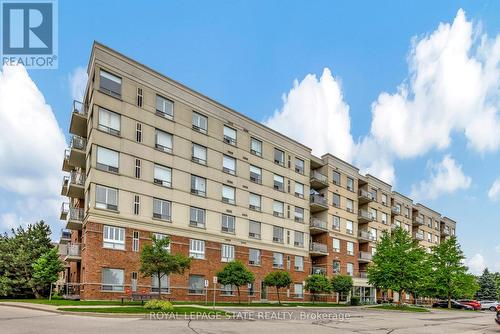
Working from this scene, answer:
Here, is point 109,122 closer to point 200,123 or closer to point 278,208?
point 200,123

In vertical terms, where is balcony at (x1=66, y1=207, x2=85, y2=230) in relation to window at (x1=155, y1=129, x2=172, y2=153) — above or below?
below

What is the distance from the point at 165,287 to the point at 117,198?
333 inches

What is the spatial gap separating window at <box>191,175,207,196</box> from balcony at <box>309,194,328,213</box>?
56.5ft

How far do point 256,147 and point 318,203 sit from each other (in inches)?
470

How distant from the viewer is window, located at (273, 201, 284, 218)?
48.2 metres

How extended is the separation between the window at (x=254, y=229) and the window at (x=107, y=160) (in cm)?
1630

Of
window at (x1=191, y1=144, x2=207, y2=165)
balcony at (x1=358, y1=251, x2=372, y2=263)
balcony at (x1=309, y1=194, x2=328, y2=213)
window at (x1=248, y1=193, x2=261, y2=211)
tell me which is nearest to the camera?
window at (x1=191, y1=144, x2=207, y2=165)

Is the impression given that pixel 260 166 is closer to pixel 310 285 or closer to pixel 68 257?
pixel 310 285

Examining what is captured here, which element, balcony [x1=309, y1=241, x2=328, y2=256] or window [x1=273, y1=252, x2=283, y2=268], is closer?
window [x1=273, y1=252, x2=283, y2=268]

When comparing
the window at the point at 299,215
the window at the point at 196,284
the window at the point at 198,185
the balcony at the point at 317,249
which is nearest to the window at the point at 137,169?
the window at the point at 198,185

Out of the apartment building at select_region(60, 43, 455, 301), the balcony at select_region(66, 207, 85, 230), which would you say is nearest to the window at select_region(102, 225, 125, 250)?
the apartment building at select_region(60, 43, 455, 301)

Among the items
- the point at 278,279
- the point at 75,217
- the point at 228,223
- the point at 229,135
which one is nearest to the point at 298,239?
the point at 278,279

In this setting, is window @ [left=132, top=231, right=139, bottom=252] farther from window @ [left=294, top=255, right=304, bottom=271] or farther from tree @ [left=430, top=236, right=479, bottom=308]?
tree @ [left=430, top=236, right=479, bottom=308]

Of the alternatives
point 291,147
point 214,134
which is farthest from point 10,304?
point 291,147
